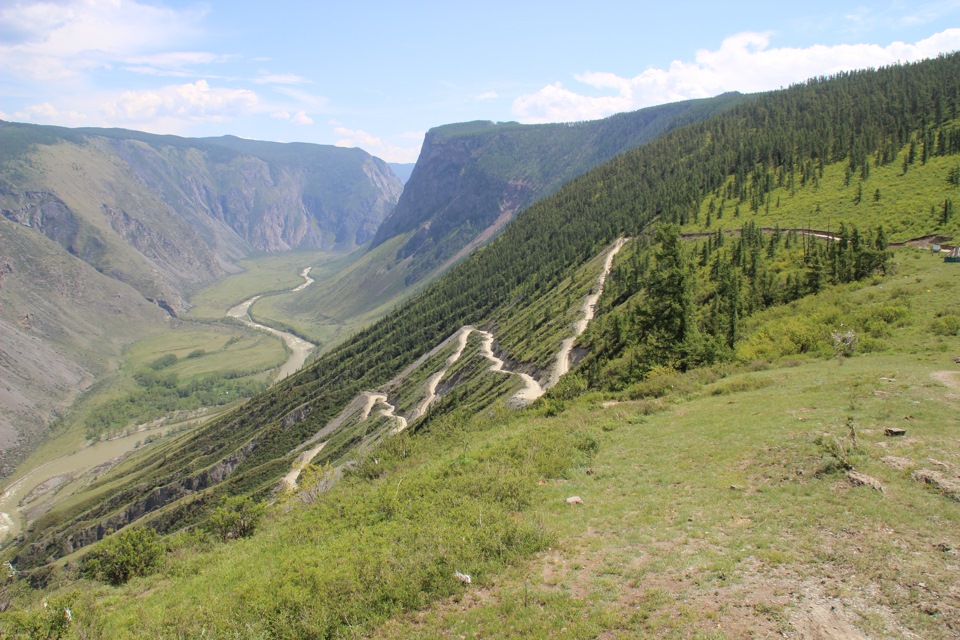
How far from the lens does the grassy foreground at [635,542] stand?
1594cm

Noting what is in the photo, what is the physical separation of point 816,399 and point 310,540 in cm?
3108

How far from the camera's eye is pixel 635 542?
20531 millimetres

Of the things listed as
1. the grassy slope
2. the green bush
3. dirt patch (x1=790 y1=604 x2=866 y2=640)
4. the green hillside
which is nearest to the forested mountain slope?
the green hillside

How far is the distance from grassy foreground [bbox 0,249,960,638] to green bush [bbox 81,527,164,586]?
1147mm

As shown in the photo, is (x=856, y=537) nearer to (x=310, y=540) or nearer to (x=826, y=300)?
(x=310, y=540)

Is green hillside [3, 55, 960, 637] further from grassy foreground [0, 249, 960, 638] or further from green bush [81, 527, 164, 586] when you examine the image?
green bush [81, 527, 164, 586]

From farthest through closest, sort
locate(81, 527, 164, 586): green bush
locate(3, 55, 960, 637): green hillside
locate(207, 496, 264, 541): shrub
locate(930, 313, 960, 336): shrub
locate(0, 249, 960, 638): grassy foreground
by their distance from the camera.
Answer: locate(930, 313, 960, 336): shrub
locate(207, 496, 264, 541): shrub
locate(81, 527, 164, 586): green bush
locate(3, 55, 960, 637): green hillside
locate(0, 249, 960, 638): grassy foreground

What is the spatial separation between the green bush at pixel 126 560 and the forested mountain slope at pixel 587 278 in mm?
51219

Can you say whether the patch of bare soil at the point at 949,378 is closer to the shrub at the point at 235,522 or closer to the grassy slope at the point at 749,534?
the grassy slope at the point at 749,534

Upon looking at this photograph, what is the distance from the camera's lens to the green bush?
95.7 feet

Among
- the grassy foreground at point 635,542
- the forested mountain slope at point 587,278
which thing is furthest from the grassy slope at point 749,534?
the forested mountain slope at point 587,278

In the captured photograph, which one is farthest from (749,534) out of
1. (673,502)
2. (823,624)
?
(823,624)

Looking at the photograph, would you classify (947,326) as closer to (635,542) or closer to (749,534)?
(749,534)

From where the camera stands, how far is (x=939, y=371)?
110 feet
